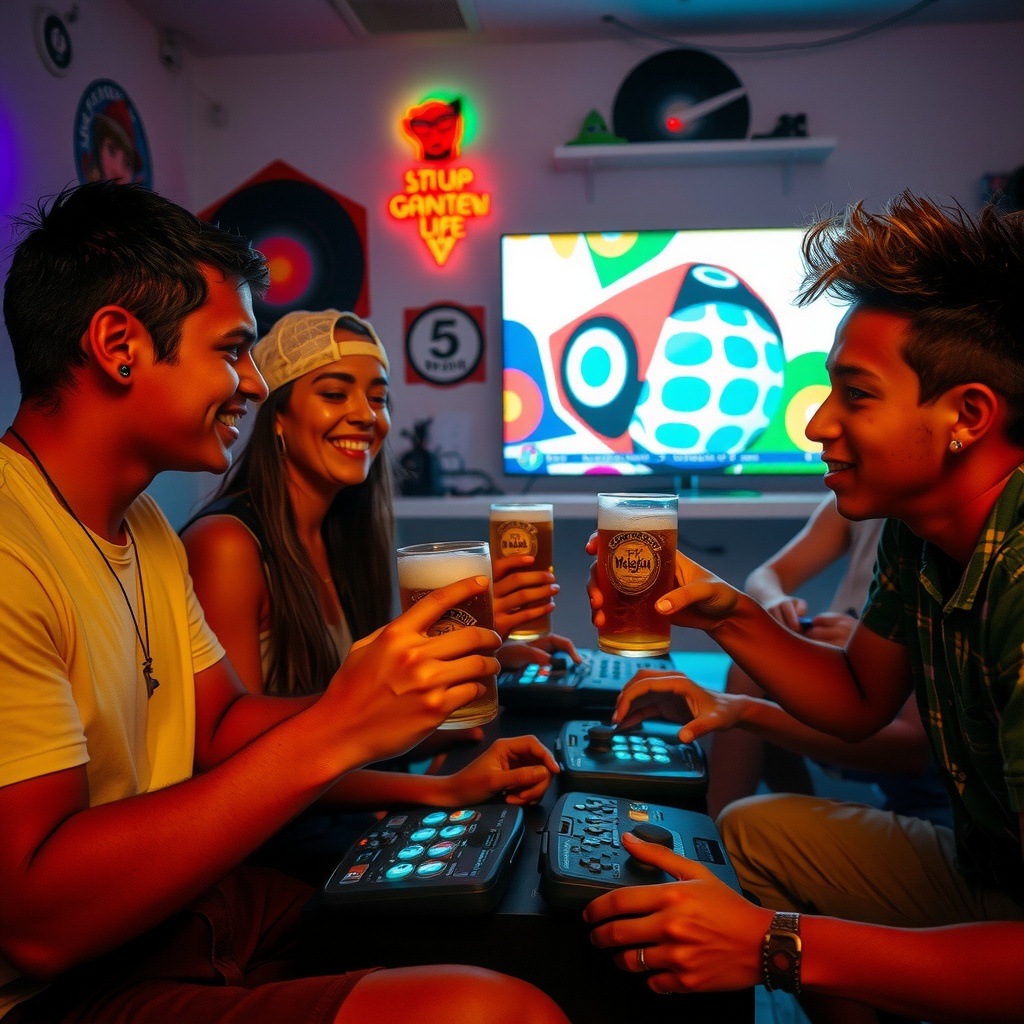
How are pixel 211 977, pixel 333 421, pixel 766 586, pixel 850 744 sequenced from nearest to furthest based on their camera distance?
pixel 211 977
pixel 850 744
pixel 333 421
pixel 766 586

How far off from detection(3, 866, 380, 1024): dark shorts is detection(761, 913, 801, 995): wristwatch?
405 millimetres

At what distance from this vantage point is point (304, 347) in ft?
5.92

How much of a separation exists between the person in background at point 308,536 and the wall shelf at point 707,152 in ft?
6.12

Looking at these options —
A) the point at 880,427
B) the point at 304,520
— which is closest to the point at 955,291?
the point at 880,427

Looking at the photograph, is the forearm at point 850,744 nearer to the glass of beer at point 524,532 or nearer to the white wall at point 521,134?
the glass of beer at point 524,532

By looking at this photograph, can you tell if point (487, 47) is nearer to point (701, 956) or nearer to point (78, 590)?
point (78, 590)

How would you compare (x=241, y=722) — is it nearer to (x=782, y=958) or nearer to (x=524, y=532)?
(x=524, y=532)

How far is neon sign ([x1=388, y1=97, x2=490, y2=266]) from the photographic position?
3561mm

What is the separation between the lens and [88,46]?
302 cm

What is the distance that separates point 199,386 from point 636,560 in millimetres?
631

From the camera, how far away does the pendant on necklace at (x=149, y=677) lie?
107 centimetres

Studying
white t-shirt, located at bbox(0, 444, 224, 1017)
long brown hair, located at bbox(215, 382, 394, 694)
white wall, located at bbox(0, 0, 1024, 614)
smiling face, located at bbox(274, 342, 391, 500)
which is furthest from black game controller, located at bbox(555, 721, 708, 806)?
white wall, located at bbox(0, 0, 1024, 614)

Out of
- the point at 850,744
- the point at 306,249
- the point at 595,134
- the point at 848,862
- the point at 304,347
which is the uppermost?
the point at 595,134

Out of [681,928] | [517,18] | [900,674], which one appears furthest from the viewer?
[517,18]
